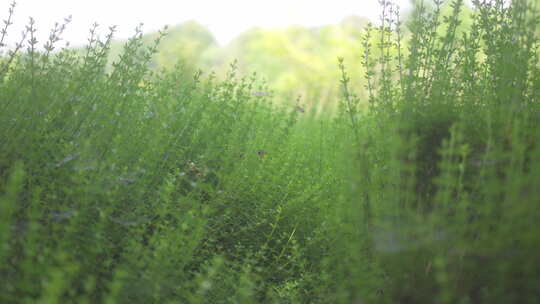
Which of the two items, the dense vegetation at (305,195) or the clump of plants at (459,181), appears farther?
the dense vegetation at (305,195)

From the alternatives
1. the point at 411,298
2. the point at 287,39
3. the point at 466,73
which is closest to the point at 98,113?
the point at 411,298

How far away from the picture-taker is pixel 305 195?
259cm

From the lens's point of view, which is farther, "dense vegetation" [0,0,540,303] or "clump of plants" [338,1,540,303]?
"dense vegetation" [0,0,540,303]

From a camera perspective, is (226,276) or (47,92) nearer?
(226,276)

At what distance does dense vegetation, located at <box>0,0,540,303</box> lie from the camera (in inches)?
55.3

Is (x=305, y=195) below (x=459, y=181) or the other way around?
below

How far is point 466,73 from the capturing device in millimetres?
2260

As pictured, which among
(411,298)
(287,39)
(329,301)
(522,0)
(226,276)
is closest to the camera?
(411,298)

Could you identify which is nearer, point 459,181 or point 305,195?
point 459,181

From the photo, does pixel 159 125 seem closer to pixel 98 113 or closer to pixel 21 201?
pixel 98 113

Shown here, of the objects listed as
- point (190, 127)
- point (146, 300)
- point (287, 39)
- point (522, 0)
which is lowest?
point (146, 300)

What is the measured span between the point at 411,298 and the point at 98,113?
6.42 ft

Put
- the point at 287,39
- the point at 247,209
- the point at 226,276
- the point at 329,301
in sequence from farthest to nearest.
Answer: the point at 287,39 < the point at 247,209 < the point at 226,276 < the point at 329,301

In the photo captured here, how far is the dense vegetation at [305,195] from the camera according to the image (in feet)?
4.61
